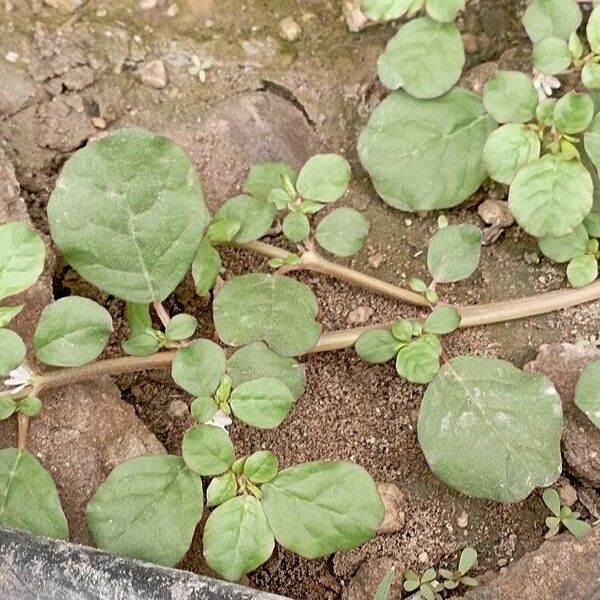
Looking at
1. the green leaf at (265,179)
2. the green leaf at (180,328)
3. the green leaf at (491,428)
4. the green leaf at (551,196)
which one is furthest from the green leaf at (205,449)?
the green leaf at (551,196)

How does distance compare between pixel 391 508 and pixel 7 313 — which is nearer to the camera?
pixel 7 313

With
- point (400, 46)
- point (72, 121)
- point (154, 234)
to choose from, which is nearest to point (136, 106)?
point (72, 121)

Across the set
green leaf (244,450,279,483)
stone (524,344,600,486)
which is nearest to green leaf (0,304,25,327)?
green leaf (244,450,279,483)

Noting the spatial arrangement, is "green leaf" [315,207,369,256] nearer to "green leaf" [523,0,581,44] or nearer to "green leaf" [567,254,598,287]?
"green leaf" [567,254,598,287]

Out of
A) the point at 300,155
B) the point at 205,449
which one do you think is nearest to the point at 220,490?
the point at 205,449

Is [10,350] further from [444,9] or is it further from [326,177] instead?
[444,9]
